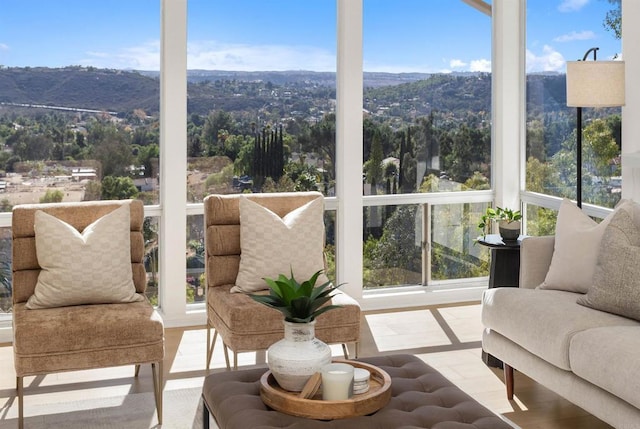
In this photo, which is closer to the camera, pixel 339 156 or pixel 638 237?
pixel 638 237

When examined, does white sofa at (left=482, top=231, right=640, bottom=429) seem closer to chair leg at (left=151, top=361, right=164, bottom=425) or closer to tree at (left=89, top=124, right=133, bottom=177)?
chair leg at (left=151, top=361, right=164, bottom=425)

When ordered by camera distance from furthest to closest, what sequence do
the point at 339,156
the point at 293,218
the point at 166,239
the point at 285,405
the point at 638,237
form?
the point at 339,156 → the point at 166,239 → the point at 293,218 → the point at 638,237 → the point at 285,405

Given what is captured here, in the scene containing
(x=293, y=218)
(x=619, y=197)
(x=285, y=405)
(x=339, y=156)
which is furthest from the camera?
(x=339, y=156)

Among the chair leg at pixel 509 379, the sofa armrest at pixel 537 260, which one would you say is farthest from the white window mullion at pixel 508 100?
the chair leg at pixel 509 379

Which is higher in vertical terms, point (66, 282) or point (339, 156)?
point (339, 156)

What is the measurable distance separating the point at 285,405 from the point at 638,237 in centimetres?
198

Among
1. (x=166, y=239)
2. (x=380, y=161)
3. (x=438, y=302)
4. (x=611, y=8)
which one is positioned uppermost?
(x=611, y=8)

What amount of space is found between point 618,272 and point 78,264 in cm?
258

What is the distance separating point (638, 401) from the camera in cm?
318

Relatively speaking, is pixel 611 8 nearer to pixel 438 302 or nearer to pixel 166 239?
pixel 438 302

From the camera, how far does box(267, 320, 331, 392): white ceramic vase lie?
3.09 meters

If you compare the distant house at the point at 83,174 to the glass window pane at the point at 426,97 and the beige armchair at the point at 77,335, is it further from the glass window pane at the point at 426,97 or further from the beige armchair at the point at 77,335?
the glass window pane at the point at 426,97

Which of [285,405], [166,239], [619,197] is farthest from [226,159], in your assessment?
[285,405]

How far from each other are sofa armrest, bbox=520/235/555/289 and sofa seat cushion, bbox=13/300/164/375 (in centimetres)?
193
